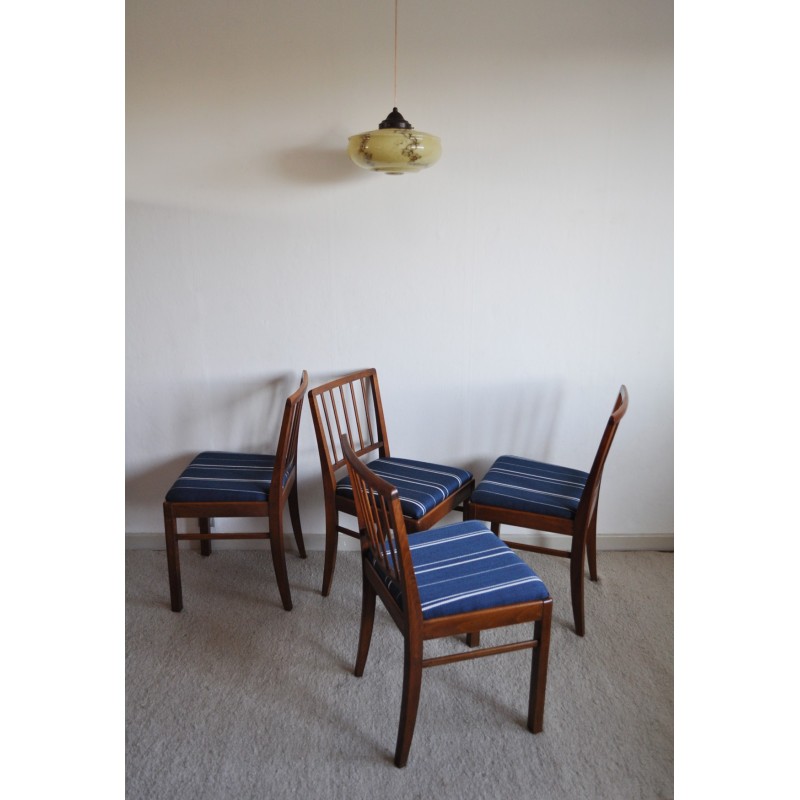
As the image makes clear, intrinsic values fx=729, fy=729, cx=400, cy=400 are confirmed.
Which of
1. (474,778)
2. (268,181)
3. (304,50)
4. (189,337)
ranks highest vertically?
(304,50)

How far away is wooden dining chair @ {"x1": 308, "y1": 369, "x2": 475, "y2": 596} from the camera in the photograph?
257 centimetres

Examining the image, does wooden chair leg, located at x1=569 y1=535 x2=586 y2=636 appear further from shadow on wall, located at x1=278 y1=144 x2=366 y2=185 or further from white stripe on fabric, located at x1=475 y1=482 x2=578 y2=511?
shadow on wall, located at x1=278 y1=144 x2=366 y2=185

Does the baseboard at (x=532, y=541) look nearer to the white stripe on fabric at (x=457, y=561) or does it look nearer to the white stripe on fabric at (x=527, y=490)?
the white stripe on fabric at (x=527, y=490)

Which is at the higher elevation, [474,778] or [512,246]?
[512,246]

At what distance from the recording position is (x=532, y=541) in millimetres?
3201

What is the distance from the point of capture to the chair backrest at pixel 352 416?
2801mm

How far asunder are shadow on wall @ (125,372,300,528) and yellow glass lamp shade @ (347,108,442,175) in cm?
97

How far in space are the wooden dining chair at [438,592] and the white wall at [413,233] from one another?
1.10 metres
